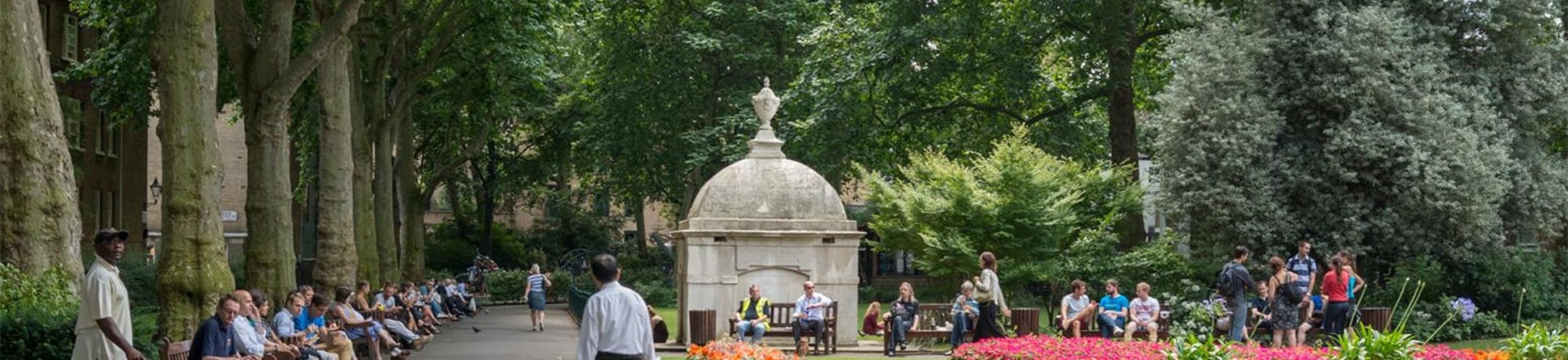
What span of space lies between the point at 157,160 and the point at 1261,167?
41222 millimetres

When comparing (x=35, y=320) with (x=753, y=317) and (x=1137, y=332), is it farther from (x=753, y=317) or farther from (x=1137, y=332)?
(x=1137, y=332)

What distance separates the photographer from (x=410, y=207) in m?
44.7

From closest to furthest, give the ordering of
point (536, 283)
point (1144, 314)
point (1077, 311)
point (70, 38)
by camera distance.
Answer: point (1144, 314) < point (1077, 311) < point (536, 283) < point (70, 38)

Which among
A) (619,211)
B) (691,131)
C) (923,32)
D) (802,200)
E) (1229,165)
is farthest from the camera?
(619,211)

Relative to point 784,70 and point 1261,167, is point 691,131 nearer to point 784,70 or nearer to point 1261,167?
point 784,70

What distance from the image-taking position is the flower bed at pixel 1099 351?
1628 centimetres

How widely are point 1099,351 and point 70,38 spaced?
35.7 m

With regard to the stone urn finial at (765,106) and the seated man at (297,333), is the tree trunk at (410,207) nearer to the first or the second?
the stone urn finial at (765,106)

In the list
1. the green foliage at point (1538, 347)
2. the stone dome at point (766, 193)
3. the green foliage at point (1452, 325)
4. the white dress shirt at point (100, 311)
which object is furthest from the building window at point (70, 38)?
the green foliage at point (1538, 347)

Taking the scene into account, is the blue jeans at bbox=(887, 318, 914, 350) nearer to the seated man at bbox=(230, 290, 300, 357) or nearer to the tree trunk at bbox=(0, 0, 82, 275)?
the seated man at bbox=(230, 290, 300, 357)

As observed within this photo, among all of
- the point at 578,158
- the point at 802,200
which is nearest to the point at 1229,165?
the point at 802,200

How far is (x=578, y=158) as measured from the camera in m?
53.7

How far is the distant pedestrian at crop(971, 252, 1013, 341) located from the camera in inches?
865

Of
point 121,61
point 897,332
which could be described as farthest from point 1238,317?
point 121,61
